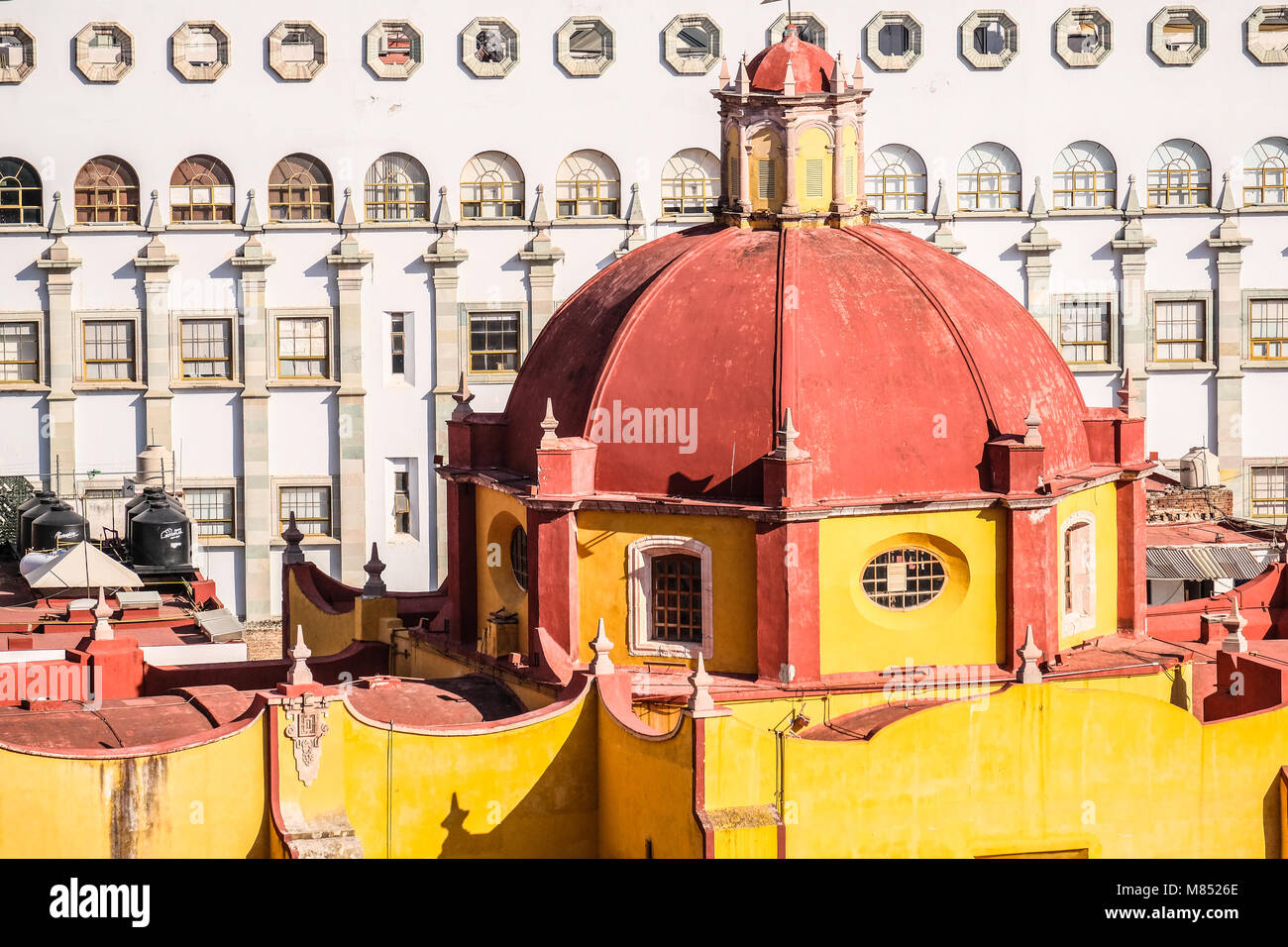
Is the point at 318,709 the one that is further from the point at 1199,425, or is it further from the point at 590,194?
the point at 1199,425

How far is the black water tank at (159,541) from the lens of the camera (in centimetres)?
5975

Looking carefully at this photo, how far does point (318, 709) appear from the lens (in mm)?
38281

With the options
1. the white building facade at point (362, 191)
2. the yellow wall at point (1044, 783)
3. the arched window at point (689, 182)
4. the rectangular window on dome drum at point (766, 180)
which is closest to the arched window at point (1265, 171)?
the white building facade at point (362, 191)

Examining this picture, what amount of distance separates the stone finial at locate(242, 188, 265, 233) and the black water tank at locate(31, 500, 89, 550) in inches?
649

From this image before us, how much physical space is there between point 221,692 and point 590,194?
3663 centimetres

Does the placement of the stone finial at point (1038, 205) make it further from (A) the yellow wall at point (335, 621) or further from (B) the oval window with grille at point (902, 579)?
(B) the oval window with grille at point (902, 579)

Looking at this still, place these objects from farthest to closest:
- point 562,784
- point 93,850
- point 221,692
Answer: point 221,692 < point 562,784 < point 93,850

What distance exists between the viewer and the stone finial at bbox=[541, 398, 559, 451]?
137 ft

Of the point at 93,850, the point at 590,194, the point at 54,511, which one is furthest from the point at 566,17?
the point at 93,850

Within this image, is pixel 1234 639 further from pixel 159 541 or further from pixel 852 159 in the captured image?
pixel 159 541

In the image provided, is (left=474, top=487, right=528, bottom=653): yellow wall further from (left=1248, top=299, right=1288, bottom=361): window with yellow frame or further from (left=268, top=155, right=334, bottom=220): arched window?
(left=1248, top=299, right=1288, bottom=361): window with yellow frame

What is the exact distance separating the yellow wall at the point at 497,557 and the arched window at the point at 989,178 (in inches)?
1449

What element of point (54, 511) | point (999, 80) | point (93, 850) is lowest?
point (93, 850)

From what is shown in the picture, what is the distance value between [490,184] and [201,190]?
927 centimetres
